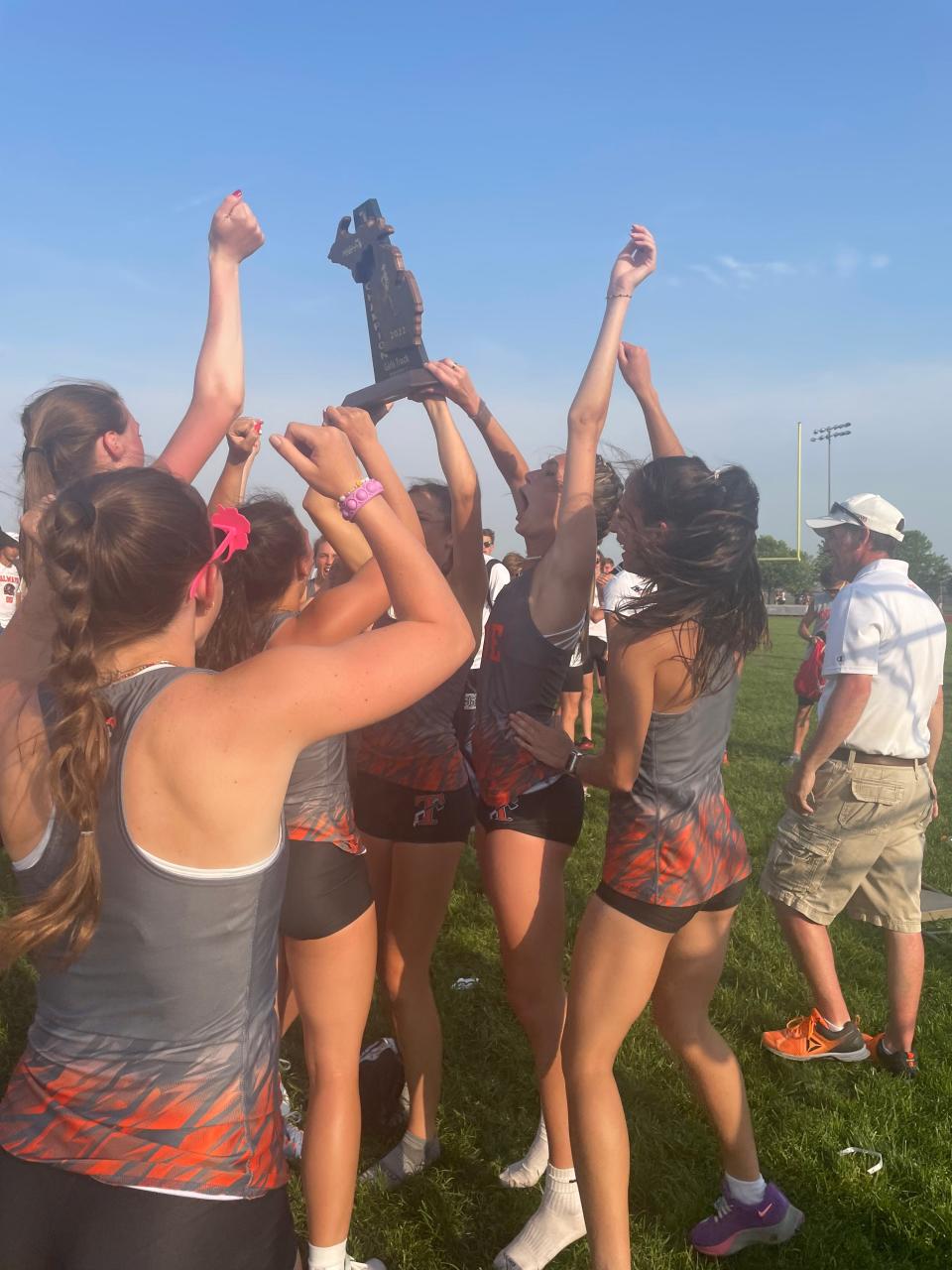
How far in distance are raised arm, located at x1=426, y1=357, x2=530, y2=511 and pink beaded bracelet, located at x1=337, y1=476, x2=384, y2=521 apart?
1.37 m

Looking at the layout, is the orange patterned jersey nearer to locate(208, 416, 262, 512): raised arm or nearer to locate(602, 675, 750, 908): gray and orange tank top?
locate(602, 675, 750, 908): gray and orange tank top

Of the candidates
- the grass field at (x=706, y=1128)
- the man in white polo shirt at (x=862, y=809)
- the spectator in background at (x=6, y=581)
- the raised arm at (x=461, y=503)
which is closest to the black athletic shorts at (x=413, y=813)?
the raised arm at (x=461, y=503)

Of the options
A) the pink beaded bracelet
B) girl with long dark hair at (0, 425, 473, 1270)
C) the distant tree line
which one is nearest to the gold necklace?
girl with long dark hair at (0, 425, 473, 1270)

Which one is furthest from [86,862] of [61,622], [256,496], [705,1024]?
[705,1024]

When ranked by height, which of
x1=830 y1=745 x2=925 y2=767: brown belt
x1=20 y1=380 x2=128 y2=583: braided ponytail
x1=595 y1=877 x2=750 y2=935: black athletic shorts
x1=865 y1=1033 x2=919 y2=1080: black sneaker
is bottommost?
x1=865 y1=1033 x2=919 y2=1080: black sneaker

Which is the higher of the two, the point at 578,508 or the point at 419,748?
the point at 578,508

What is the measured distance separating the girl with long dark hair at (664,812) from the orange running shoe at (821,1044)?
1166 millimetres

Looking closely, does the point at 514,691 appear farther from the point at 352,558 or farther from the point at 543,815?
the point at 352,558

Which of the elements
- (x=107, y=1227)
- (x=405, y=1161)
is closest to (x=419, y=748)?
(x=405, y=1161)

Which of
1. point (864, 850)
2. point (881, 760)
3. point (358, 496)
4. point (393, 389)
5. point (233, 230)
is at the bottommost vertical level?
point (864, 850)

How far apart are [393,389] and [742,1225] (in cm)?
257

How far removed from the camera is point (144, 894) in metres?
1.35

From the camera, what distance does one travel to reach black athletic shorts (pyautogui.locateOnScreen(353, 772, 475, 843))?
116 inches

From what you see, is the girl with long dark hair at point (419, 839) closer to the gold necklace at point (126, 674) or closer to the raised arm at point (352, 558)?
the raised arm at point (352, 558)
